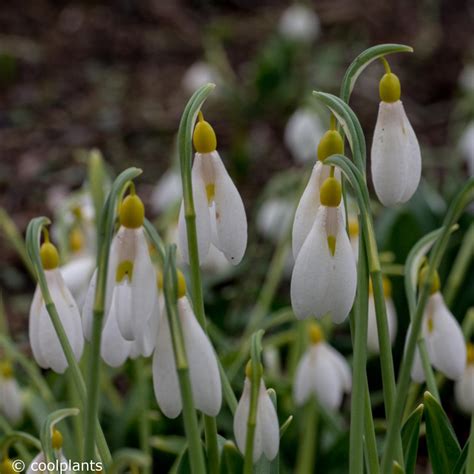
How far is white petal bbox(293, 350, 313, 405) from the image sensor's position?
195cm

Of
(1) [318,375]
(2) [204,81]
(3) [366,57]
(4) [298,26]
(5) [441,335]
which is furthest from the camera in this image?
(4) [298,26]

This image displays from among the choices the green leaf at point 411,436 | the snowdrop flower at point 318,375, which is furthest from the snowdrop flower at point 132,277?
the snowdrop flower at point 318,375

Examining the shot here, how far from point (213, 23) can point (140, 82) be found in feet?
1.90

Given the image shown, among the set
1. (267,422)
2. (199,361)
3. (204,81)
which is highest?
(204,81)

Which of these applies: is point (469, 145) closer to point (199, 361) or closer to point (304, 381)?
point (304, 381)

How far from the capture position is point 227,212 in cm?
113

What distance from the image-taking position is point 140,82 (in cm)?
468

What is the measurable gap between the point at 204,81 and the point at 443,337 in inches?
104

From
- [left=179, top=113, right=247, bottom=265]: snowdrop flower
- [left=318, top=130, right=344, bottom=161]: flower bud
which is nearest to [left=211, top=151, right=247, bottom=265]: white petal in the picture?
[left=179, top=113, right=247, bottom=265]: snowdrop flower

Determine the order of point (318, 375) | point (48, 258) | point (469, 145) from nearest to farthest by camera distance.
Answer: point (48, 258)
point (318, 375)
point (469, 145)

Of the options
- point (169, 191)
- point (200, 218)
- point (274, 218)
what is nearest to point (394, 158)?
point (200, 218)

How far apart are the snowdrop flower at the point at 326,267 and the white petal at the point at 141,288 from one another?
15 centimetres

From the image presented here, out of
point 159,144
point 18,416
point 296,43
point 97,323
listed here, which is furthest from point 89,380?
point 296,43

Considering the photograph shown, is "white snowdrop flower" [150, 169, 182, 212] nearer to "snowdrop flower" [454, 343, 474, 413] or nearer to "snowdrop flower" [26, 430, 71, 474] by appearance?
"snowdrop flower" [454, 343, 474, 413]
